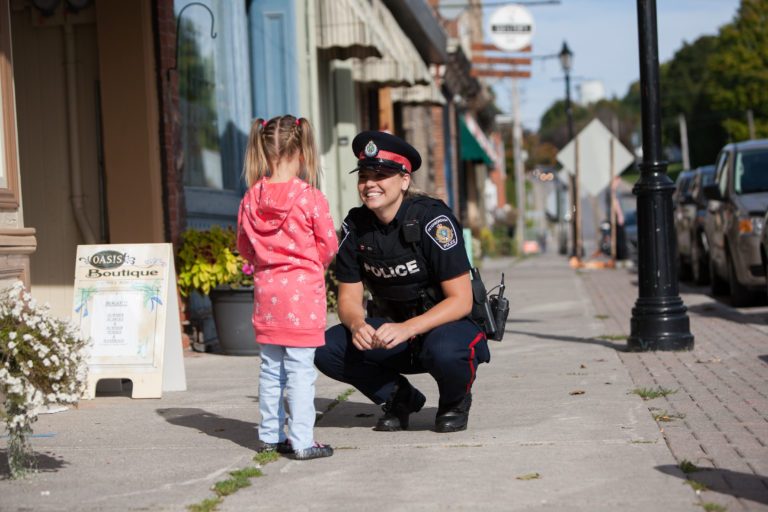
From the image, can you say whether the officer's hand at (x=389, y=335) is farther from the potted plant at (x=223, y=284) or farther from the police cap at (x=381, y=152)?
the potted plant at (x=223, y=284)

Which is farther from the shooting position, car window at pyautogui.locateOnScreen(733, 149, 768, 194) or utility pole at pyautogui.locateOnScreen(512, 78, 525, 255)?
utility pole at pyautogui.locateOnScreen(512, 78, 525, 255)

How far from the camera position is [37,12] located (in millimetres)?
10289

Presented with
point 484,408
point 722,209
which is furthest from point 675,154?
point 484,408

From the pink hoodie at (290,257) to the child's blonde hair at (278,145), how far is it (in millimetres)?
67

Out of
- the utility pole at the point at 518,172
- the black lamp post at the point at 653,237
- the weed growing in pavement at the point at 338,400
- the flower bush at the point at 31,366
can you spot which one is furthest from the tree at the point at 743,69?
the flower bush at the point at 31,366

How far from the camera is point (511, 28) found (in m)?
36.5

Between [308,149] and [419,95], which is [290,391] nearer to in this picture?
[308,149]

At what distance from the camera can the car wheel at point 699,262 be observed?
1817cm

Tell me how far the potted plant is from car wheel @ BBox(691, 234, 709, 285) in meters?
9.57

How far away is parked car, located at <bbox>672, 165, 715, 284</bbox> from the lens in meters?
18.1

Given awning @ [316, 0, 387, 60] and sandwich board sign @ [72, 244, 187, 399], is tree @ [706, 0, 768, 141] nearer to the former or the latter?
awning @ [316, 0, 387, 60]

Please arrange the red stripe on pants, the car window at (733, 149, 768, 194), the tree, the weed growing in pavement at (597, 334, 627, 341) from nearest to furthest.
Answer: the red stripe on pants < the weed growing in pavement at (597, 334, 627, 341) < the car window at (733, 149, 768, 194) < the tree

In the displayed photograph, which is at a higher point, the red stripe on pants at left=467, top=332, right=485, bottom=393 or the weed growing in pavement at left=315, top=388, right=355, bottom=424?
the red stripe on pants at left=467, top=332, right=485, bottom=393

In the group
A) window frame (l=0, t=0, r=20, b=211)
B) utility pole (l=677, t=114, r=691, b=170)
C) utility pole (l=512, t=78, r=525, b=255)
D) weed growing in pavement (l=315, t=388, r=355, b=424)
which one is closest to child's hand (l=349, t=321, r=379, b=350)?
weed growing in pavement (l=315, t=388, r=355, b=424)
